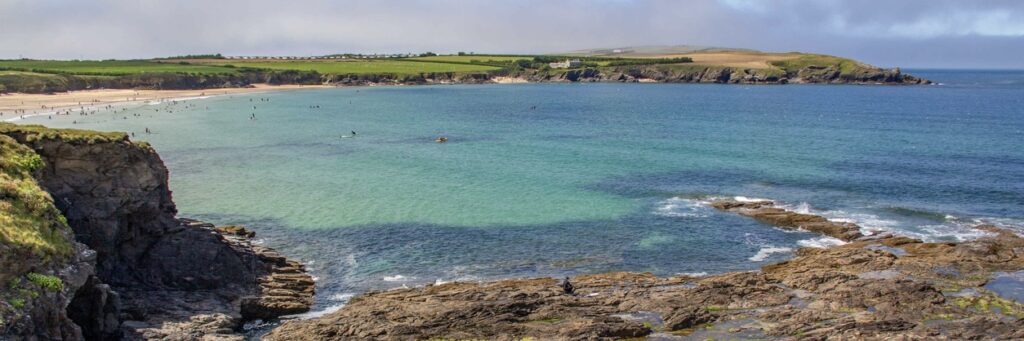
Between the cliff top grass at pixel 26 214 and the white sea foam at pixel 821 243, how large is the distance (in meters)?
40.9

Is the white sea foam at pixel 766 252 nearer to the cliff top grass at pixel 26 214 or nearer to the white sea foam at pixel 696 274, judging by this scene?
the white sea foam at pixel 696 274

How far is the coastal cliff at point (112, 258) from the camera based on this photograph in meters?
25.2

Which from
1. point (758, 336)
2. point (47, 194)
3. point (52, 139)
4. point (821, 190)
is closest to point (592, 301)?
point (758, 336)

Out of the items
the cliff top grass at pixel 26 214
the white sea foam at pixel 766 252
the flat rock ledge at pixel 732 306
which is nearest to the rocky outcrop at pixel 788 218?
the white sea foam at pixel 766 252

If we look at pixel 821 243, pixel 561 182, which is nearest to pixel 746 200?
pixel 821 243

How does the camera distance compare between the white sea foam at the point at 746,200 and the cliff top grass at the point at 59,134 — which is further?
the white sea foam at the point at 746,200

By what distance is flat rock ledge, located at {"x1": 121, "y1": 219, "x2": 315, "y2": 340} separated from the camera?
98.2 ft

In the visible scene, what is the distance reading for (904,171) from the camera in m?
69.4

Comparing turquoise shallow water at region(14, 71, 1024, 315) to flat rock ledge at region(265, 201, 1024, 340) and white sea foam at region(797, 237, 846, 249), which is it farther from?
flat rock ledge at region(265, 201, 1024, 340)

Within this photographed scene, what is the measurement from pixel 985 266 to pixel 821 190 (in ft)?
76.1

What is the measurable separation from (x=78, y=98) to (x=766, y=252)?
496 feet

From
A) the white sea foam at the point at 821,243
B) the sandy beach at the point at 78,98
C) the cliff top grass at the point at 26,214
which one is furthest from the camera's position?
the sandy beach at the point at 78,98

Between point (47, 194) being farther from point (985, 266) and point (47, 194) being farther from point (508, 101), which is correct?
point (508, 101)

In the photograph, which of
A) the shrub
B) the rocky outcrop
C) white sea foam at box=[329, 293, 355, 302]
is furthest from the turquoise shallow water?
the shrub
